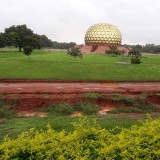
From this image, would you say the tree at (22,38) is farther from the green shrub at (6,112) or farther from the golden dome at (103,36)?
the green shrub at (6,112)

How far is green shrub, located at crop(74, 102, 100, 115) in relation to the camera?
1755 centimetres

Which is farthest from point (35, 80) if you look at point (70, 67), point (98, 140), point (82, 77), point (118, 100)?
point (98, 140)

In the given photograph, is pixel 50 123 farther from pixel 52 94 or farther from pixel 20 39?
pixel 20 39

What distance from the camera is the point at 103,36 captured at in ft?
264

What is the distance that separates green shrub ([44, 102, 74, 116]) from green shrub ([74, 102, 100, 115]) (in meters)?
0.50

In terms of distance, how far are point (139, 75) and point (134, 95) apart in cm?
936

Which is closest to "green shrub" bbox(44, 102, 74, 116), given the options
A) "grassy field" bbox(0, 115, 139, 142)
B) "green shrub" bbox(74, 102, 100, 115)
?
"green shrub" bbox(74, 102, 100, 115)

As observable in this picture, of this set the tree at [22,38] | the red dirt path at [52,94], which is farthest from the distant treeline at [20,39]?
the red dirt path at [52,94]

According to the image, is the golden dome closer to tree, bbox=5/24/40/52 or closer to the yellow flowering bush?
tree, bbox=5/24/40/52

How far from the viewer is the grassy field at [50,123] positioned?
13070 millimetres

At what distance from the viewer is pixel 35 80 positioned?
87.1 ft

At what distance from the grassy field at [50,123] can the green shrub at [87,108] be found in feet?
7.51

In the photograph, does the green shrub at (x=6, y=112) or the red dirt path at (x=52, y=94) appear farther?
the red dirt path at (x=52, y=94)

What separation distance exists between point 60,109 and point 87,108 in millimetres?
1470
